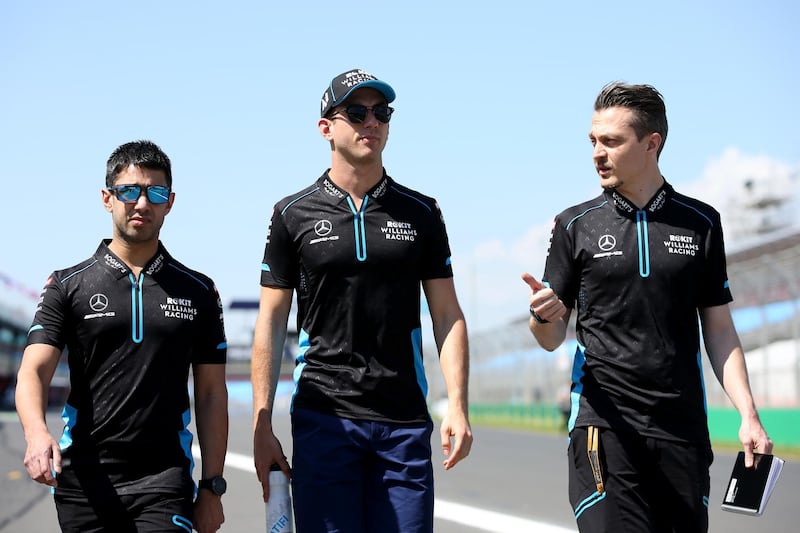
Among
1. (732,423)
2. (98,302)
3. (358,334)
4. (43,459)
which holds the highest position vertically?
(98,302)

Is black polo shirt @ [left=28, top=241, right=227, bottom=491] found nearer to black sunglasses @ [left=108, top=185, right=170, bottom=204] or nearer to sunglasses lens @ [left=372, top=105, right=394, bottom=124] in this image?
black sunglasses @ [left=108, top=185, right=170, bottom=204]

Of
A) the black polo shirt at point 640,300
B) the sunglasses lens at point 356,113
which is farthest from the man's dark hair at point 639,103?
the sunglasses lens at point 356,113

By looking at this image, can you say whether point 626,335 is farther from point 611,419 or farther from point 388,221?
point 388,221

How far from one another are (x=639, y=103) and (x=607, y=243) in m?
0.62

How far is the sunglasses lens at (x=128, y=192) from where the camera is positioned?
4785mm

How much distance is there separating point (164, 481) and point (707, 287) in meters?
2.41

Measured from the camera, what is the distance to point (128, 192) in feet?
15.7

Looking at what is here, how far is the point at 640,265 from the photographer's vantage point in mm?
4684

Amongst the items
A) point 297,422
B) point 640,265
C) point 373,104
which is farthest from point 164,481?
point 640,265

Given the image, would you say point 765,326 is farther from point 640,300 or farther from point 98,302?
point 98,302

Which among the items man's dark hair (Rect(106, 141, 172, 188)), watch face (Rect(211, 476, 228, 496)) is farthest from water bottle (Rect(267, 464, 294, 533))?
man's dark hair (Rect(106, 141, 172, 188))

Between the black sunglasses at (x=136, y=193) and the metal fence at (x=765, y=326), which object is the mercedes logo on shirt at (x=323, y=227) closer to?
the black sunglasses at (x=136, y=193)

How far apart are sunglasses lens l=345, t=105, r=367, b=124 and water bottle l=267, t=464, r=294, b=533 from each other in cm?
145

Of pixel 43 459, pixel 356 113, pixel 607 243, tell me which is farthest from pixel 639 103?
pixel 43 459
